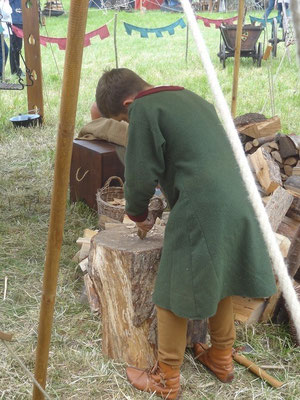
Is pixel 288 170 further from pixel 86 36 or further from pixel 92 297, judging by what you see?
pixel 86 36

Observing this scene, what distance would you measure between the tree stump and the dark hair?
2.10ft

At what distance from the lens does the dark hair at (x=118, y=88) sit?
213 centimetres

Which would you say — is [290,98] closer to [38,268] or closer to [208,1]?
[38,268]

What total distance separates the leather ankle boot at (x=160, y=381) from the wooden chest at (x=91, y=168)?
1.81m

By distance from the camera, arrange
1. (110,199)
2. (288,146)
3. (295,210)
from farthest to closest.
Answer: (288,146)
(110,199)
(295,210)

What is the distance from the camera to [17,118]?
21.4ft

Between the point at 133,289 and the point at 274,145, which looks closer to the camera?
the point at 133,289

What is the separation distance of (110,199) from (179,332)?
170cm

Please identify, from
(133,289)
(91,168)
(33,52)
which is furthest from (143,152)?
(33,52)

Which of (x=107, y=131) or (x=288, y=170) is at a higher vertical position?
(x=107, y=131)

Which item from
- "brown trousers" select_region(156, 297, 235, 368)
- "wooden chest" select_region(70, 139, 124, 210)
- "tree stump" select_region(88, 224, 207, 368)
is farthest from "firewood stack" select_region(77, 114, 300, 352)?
"wooden chest" select_region(70, 139, 124, 210)

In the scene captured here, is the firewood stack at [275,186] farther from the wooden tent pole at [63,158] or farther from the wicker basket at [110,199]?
the wooden tent pole at [63,158]

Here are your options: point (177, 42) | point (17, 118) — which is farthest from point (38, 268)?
point (177, 42)

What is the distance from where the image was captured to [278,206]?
3150 millimetres
